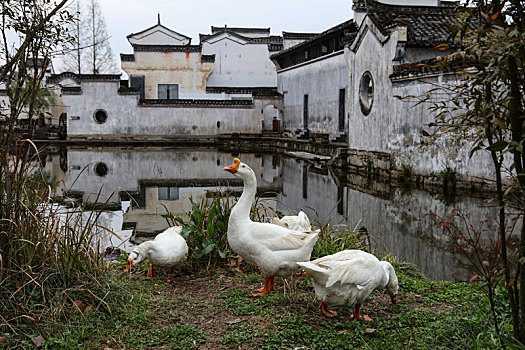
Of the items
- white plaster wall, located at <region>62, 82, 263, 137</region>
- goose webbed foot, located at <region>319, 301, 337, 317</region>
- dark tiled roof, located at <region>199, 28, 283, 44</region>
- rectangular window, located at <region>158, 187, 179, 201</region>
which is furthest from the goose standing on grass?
dark tiled roof, located at <region>199, 28, 283, 44</region>

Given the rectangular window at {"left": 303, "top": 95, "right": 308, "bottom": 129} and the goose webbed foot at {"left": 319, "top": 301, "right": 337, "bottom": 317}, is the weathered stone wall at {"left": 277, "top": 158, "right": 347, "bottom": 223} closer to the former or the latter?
the goose webbed foot at {"left": 319, "top": 301, "right": 337, "bottom": 317}

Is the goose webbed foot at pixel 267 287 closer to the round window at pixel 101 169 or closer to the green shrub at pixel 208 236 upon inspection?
the green shrub at pixel 208 236

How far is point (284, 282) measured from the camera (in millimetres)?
3879

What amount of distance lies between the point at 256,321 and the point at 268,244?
607 millimetres

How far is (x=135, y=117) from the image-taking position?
87.8 ft

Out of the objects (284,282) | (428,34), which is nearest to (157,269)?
(284,282)

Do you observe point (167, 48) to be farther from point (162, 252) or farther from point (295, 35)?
point (162, 252)

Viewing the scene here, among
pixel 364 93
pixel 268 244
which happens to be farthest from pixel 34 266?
pixel 364 93

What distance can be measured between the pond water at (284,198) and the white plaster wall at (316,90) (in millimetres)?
5079

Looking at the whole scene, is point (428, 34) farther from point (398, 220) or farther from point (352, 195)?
point (398, 220)

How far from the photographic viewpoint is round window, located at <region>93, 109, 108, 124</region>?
26.6m

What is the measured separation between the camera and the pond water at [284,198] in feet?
20.5

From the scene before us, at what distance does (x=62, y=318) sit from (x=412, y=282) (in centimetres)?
273

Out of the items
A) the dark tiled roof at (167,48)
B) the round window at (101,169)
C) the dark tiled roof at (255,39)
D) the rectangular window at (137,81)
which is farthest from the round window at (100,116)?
the round window at (101,169)
